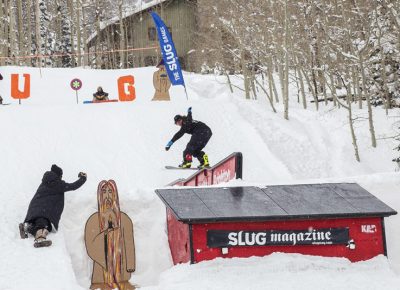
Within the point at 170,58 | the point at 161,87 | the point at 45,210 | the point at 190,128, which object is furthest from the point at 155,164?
the point at 45,210

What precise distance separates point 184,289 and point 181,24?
38.4 meters

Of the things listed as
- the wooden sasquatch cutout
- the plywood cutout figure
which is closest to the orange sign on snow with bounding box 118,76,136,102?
the plywood cutout figure

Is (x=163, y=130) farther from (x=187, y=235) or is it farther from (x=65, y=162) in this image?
(x=187, y=235)

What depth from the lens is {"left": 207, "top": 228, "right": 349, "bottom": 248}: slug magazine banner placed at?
21.3 feet

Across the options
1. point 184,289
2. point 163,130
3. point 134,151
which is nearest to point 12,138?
point 134,151

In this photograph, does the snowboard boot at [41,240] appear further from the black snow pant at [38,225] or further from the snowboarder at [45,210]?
the black snow pant at [38,225]

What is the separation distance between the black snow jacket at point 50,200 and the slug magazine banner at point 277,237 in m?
2.53

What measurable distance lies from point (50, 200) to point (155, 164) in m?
7.66

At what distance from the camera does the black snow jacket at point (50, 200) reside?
303 inches

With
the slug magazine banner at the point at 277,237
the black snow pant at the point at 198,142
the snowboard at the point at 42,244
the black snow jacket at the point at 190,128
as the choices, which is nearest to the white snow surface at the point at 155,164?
the snowboard at the point at 42,244

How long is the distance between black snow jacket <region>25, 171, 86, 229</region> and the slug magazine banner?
253 cm

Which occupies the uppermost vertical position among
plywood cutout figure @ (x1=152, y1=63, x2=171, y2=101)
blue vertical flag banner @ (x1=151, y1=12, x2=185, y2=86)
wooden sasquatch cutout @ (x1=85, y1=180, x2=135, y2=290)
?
blue vertical flag banner @ (x1=151, y1=12, x2=185, y2=86)

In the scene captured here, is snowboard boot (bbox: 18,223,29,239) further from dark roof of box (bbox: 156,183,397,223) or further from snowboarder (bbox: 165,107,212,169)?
snowboarder (bbox: 165,107,212,169)

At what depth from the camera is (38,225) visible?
7570 mm
